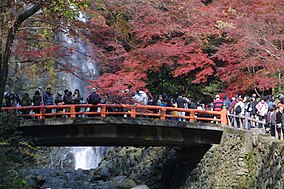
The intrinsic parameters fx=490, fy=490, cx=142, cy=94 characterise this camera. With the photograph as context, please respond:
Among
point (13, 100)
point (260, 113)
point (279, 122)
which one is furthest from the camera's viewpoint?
point (13, 100)

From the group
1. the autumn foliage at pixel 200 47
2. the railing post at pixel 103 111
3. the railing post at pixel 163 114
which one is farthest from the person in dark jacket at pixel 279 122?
the railing post at pixel 103 111

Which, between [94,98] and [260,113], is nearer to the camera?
[260,113]

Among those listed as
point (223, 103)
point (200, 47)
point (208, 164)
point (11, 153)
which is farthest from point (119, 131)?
point (200, 47)

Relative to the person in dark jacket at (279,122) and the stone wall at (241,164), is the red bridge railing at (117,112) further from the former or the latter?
the person in dark jacket at (279,122)

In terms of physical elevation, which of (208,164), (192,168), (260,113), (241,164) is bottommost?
(192,168)

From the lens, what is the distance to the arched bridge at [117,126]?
18844mm

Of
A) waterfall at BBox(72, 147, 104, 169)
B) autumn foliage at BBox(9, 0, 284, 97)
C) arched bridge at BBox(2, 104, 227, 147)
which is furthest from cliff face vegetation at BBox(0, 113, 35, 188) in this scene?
waterfall at BBox(72, 147, 104, 169)

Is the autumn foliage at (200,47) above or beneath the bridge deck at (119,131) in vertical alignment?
above

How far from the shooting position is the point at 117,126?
19719 millimetres

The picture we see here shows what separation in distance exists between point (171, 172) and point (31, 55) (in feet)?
30.4

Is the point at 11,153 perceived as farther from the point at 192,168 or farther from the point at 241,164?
the point at 192,168

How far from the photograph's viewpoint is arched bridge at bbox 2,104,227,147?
18844 millimetres

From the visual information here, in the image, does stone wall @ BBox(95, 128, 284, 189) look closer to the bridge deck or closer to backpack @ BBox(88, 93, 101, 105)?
the bridge deck

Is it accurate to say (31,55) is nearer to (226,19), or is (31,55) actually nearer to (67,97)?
(67,97)
